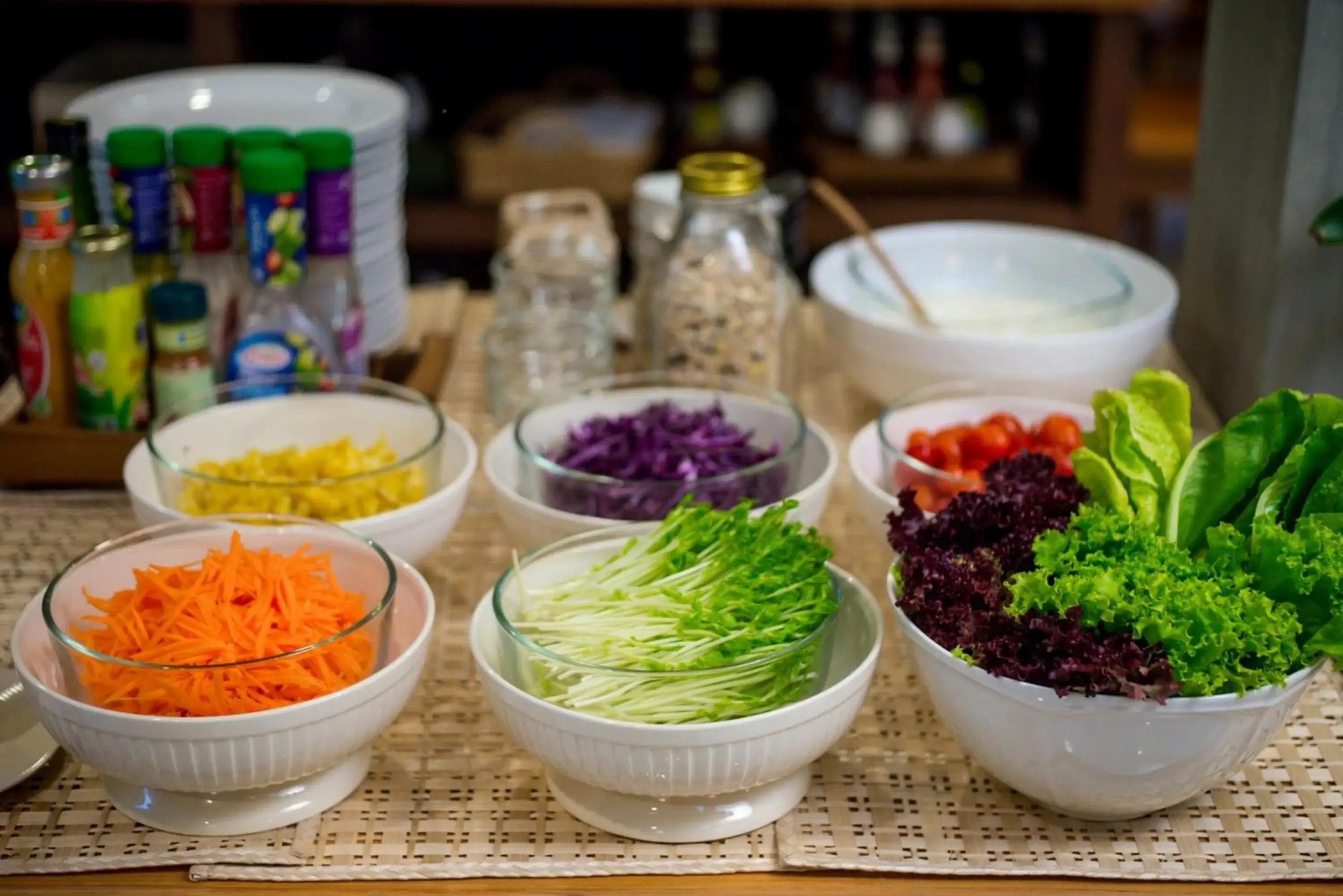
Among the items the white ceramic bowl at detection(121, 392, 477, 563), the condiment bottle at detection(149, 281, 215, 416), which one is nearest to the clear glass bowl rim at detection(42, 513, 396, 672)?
the white ceramic bowl at detection(121, 392, 477, 563)

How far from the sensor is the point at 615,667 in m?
1.00

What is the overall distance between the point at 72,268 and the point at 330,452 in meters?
0.34

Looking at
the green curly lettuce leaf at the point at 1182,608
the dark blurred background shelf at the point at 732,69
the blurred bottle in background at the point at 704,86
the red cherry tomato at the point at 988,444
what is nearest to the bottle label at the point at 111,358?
the red cherry tomato at the point at 988,444

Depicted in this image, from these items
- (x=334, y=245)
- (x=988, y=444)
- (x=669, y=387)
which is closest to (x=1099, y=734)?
(x=988, y=444)

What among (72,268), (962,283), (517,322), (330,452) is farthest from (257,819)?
(962,283)

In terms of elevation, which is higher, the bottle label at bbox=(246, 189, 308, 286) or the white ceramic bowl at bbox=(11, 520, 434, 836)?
the bottle label at bbox=(246, 189, 308, 286)

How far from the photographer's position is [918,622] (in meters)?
1.03

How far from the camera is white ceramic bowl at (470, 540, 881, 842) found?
97 cm

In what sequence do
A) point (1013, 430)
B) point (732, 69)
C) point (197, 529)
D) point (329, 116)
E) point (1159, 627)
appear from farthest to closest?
1. point (732, 69)
2. point (329, 116)
3. point (1013, 430)
4. point (197, 529)
5. point (1159, 627)

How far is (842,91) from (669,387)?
161 cm

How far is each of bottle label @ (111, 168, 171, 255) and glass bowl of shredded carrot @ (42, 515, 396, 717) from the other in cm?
48

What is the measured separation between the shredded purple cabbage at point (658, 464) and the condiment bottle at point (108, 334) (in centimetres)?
44

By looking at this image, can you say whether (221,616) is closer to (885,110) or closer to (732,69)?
(885,110)

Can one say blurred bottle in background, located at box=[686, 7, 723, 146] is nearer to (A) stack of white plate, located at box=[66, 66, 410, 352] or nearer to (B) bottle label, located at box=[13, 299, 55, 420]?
(A) stack of white plate, located at box=[66, 66, 410, 352]
